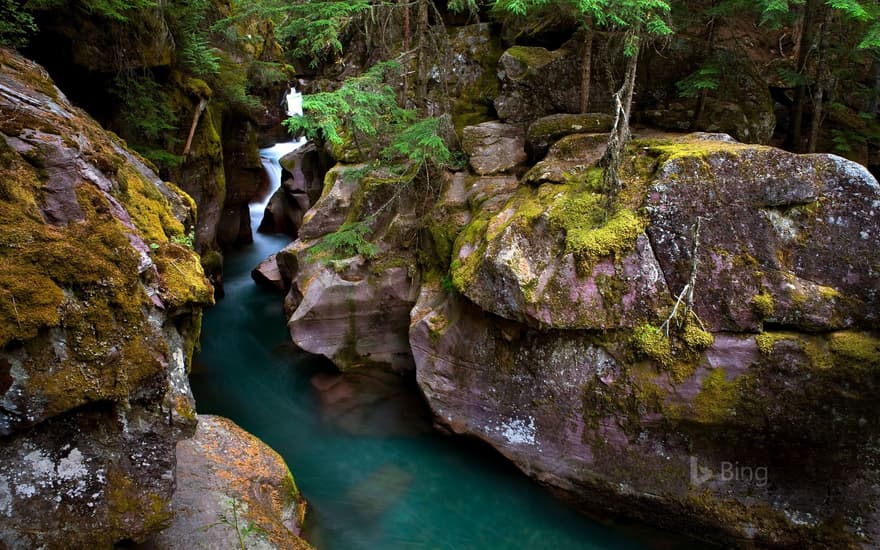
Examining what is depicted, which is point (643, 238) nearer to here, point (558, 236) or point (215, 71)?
point (558, 236)

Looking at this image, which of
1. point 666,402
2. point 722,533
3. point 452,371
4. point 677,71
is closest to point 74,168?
point 452,371

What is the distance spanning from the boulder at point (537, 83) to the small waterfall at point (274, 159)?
11127mm

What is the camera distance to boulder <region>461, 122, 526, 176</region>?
1028 cm

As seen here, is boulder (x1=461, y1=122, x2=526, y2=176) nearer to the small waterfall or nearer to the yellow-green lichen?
the yellow-green lichen

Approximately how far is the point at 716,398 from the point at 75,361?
739 centimetres

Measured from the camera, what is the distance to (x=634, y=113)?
10.6m

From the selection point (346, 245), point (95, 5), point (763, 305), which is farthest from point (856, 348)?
point (95, 5)

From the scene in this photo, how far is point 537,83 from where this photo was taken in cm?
1069

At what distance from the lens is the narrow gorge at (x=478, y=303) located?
4.12 metres

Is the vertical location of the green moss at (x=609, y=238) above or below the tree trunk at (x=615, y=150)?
below

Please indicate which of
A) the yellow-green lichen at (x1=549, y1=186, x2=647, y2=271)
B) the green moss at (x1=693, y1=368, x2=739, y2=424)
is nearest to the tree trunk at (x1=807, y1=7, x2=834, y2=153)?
the yellow-green lichen at (x1=549, y1=186, x2=647, y2=271)

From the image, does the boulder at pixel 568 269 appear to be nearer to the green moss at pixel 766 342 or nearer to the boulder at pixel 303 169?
the green moss at pixel 766 342

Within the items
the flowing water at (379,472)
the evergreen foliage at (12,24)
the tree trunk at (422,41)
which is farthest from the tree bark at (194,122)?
the tree trunk at (422,41)

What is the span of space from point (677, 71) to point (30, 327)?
37.5 ft
